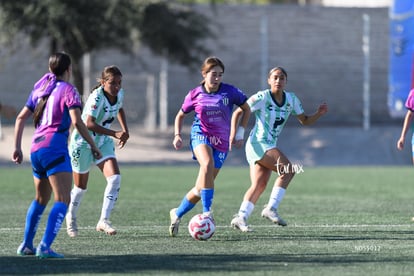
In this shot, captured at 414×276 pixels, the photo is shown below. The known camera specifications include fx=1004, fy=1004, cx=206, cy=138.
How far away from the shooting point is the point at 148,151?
3584cm

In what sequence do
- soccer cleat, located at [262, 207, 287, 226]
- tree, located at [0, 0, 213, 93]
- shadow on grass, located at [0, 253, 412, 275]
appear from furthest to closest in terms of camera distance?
1. tree, located at [0, 0, 213, 93]
2. soccer cleat, located at [262, 207, 287, 226]
3. shadow on grass, located at [0, 253, 412, 275]

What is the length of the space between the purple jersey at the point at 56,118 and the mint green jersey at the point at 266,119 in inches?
130

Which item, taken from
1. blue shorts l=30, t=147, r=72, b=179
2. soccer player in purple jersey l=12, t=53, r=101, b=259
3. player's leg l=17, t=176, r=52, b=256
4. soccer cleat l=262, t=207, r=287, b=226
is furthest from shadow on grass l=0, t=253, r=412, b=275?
soccer cleat l=262, t=207, r=287, b=226

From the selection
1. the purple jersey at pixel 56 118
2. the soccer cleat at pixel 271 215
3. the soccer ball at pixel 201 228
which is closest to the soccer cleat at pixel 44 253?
the purple jersey at pixel 56 118

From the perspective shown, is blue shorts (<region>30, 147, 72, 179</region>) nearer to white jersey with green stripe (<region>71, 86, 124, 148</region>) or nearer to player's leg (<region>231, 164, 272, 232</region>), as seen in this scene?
white jersey with green stripe (<region>71, 86, 124, 148</region>)

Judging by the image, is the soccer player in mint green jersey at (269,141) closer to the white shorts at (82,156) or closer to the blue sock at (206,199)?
the blue sock at (206,199)

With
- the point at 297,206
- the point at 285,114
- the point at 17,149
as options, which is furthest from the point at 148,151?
the point at 17,149

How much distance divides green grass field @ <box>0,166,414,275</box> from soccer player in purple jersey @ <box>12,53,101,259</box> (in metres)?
0.42

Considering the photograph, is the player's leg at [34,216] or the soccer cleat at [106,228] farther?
the soccer cleat at [106,228]

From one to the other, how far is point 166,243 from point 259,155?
210cm

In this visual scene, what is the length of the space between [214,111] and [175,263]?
3110 mm

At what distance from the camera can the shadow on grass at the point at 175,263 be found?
8.77 metres

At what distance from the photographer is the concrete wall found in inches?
1592

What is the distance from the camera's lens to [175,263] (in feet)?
30.2
